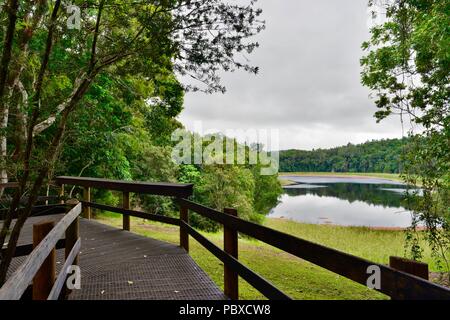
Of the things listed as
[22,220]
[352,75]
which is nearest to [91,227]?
[22,220]

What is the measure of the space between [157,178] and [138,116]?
7.77 meters

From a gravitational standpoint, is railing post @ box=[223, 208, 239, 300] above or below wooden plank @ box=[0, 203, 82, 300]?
below

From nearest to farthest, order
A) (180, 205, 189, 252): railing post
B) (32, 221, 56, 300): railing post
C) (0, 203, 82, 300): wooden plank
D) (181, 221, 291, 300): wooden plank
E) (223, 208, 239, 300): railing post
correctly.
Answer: (0, 203, 82, 300): wooden plank < (181, 221, 291, 300): wooden plank < (32, 221, 56, 300): railing post < (223, 208, 239, 300): railing post < (180, 205, 189, 252): railing post

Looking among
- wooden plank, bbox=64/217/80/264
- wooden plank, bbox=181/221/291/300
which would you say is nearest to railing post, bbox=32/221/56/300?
wooden plank, bbox=64/217/80/264

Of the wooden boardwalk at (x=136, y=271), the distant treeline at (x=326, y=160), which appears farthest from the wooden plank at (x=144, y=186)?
the distant treeline at (x=326, y=160)

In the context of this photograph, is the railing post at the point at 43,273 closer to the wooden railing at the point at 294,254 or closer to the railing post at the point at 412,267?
the wooden railing at the point at 294,254

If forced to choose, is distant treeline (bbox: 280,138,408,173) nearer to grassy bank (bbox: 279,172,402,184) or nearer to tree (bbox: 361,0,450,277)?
grassy bank (bbox: 279,172,402,184)

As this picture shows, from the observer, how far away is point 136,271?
441 centimetres

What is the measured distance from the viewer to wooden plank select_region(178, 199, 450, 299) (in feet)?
4.32

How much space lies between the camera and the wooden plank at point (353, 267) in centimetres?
132

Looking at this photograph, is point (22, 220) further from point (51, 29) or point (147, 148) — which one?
point (147, 148)

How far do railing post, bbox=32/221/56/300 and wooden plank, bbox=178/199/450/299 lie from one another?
63.1 inches

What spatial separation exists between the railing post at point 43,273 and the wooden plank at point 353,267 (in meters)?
1.60

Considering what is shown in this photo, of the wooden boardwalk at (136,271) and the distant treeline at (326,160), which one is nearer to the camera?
the wooden boardwalk at (136,271)
